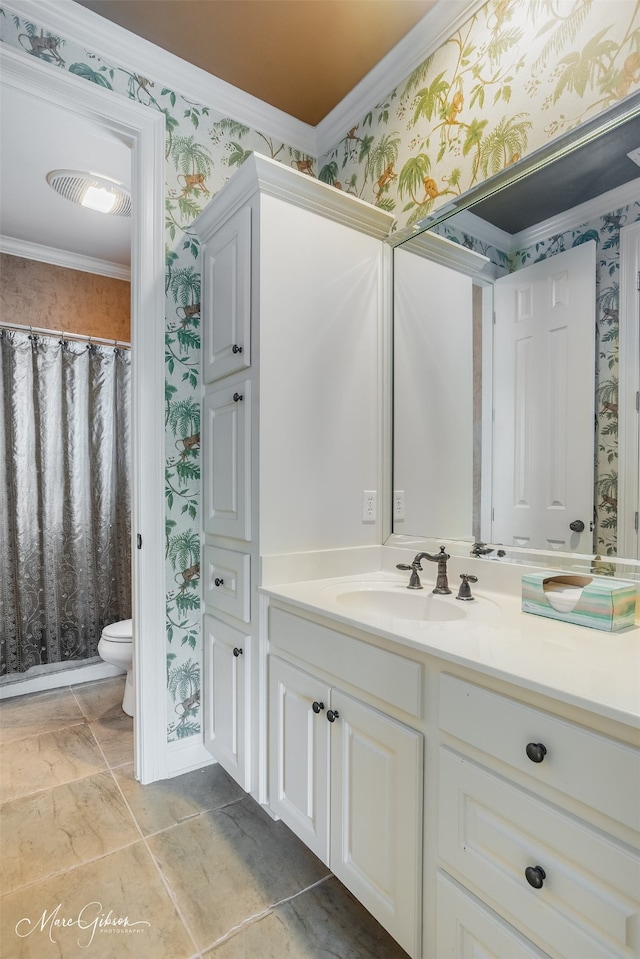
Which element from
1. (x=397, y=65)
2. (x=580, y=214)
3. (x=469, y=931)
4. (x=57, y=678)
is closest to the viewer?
(x=469, y=931)

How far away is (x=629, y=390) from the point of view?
1.13 m

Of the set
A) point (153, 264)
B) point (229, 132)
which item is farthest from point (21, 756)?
point (229, 132)

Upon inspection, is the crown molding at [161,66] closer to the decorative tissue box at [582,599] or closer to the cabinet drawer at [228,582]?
the cabinet drawer at [228,582]

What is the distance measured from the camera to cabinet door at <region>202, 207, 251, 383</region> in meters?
1.58

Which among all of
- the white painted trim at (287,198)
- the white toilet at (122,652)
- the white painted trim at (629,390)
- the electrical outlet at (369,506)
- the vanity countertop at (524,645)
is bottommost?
the white toilet at (122,652)

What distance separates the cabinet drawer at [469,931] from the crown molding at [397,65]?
2.29 meters

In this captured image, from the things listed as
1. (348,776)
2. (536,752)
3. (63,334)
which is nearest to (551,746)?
(536,752)

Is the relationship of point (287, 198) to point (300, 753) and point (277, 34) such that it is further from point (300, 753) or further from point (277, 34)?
point (300, 753)

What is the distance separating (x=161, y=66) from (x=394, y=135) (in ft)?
2.90

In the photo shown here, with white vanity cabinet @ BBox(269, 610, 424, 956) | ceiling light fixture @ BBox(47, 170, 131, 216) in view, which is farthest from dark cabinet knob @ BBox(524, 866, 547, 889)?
ceiling light fixture @ BBox(47, 170, 131, 216)

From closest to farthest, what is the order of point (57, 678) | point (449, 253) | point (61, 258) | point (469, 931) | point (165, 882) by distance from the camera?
point (469, 931)
point (165, 882)
point (449, 253)
point (57, 678)
point (61, 258)

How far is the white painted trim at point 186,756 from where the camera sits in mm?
1858

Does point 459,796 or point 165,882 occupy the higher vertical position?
point 459,796

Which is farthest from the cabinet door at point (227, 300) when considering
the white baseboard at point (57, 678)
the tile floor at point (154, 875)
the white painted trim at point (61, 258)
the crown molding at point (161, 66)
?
the white baseboard at point (57, 678)
